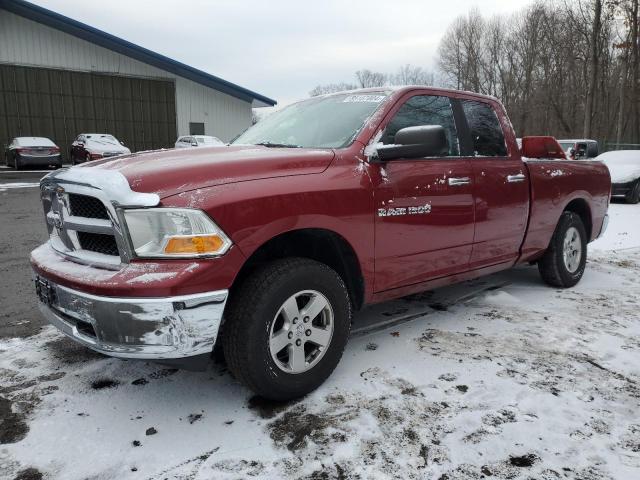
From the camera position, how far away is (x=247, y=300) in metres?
2.38

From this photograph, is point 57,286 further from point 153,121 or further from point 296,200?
point 153,121

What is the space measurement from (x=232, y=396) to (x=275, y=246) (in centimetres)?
87

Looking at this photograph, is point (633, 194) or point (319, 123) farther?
point (633, 194)

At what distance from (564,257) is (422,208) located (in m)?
2.39

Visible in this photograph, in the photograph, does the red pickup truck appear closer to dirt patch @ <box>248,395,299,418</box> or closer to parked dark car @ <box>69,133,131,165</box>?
dirt patch @ <box>248,395,299,418</box>

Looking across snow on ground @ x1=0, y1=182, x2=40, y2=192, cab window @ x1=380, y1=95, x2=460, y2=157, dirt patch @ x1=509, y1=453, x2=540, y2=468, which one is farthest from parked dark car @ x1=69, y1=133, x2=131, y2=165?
dirt patch @ x1=509, y1=453, x2=540, y2=468

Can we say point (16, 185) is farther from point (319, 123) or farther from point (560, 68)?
point (560, 68)

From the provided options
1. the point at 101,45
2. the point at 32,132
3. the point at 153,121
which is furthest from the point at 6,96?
the point at 153,121

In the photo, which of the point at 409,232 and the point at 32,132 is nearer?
Answer: the point at 409,232

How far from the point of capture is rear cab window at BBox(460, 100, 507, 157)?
12.5 feet

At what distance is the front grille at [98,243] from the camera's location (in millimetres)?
2369

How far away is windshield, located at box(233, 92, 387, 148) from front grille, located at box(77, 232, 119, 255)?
1.34 metres

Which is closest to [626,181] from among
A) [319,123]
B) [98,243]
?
[319,123]

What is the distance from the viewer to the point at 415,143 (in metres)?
2.85
